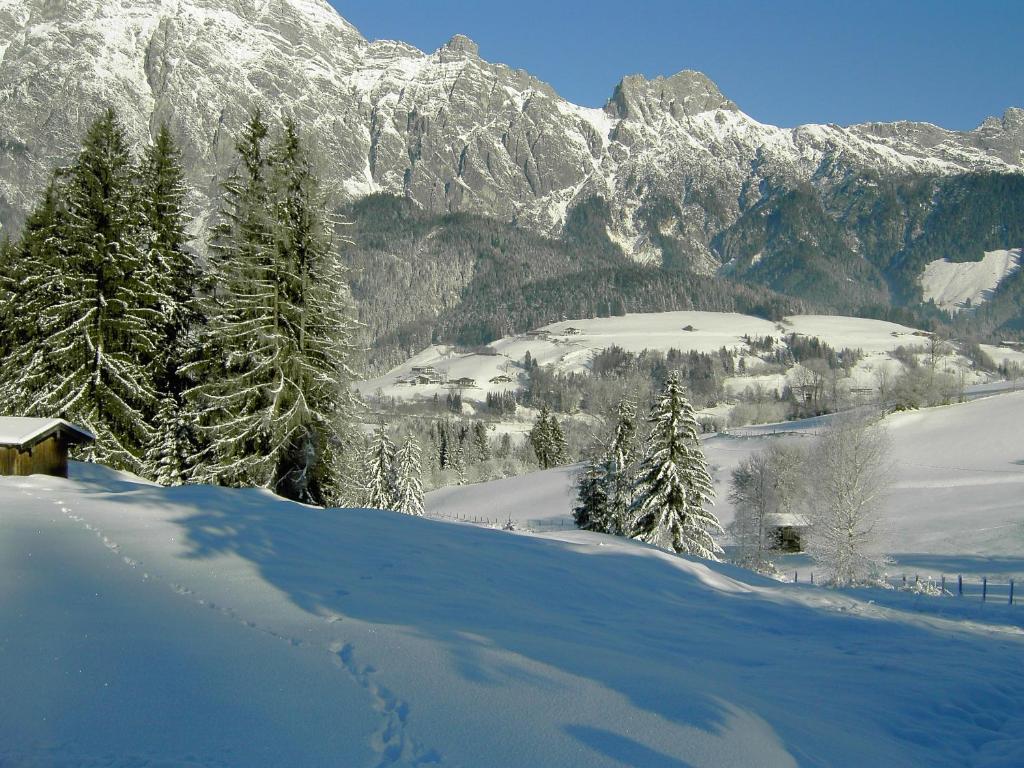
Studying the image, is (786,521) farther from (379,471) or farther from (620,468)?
(379,471)

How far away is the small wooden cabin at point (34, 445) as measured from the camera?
20609 millimetres

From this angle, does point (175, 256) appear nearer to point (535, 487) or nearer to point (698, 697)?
point (698, 697)

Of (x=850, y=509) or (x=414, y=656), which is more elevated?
(x=414, y=656)

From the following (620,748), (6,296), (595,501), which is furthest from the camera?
(595,501)

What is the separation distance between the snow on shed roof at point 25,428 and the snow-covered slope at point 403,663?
18.4 ft

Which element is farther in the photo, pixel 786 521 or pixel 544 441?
pixel 544 441

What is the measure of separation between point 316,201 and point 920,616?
21959 mm

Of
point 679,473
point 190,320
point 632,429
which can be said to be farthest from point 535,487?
point 190,320

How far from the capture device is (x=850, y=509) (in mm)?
42375

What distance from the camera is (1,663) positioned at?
19.6 ft

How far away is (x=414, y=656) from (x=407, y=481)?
5851 centimetres

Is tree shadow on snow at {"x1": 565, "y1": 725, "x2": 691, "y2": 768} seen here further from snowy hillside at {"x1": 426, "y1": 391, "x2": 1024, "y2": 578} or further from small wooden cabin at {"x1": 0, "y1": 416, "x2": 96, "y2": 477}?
snowy hillside at {"x1": 426, "y1": 391, "x2": 1024, "y2": 578}

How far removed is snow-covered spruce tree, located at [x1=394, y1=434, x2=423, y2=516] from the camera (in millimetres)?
64000

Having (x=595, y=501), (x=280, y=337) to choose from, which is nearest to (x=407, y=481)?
(x=595, y=501)
